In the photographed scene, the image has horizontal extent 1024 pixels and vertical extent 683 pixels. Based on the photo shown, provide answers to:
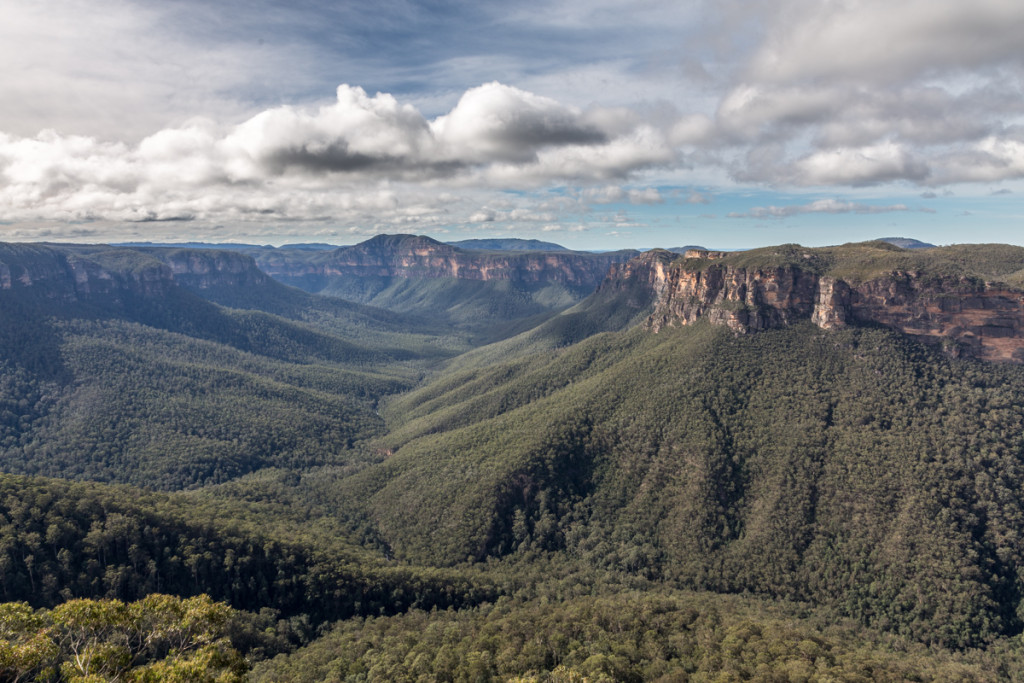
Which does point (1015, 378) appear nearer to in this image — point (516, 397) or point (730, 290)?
point (730, 290)

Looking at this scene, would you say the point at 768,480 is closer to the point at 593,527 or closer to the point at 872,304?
the point at 593,527

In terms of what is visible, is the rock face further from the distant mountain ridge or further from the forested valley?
the forested valley

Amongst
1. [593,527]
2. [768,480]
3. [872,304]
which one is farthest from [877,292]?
[593,527]

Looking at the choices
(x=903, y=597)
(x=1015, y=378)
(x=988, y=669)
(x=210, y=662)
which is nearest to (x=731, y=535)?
(x=903, y=597)

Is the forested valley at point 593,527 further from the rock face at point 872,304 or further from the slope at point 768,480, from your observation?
the rock face at point 872,304

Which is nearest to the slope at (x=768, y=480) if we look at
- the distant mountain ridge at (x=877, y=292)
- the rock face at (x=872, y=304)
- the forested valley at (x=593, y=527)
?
the forested valley at (x=593, y=527)

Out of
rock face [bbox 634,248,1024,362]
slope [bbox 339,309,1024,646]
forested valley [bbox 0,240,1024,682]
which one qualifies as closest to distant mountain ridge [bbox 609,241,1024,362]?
rock face [bbox 634,248,1024,362]
